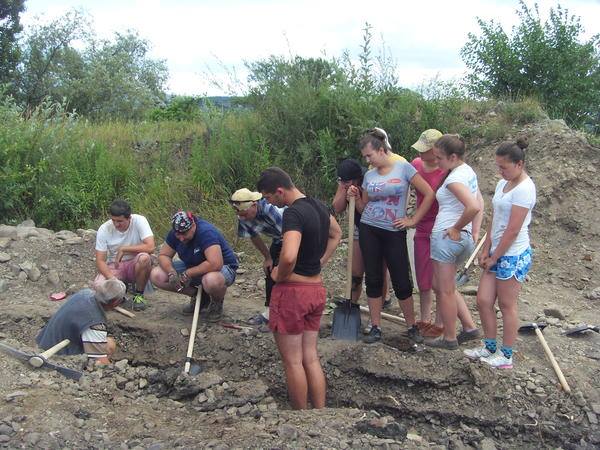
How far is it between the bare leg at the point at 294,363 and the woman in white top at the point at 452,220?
1.22 meters

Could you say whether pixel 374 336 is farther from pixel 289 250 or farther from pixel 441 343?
pixel 289 250

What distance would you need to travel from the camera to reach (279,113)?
878 centimetres

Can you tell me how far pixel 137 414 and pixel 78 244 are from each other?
3.74 m

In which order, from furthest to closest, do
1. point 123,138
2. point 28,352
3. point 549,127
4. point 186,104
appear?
point 186,104
point 123,138
point 549,127
point 28,352

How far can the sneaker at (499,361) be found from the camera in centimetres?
472

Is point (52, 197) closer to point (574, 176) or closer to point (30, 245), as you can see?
point (30, 245)

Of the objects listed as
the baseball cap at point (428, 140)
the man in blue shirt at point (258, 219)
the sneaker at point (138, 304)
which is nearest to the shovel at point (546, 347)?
the baseball cap at point (428, 140)

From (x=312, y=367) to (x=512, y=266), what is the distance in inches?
62.2

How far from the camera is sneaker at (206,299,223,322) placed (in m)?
5.76

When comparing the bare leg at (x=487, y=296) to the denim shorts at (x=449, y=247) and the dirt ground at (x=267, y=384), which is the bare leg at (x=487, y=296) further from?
the dirt ground at (x=267, y=384)

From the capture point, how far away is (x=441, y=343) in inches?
197

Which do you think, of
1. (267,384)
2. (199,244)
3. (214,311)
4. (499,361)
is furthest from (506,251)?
(214,311)

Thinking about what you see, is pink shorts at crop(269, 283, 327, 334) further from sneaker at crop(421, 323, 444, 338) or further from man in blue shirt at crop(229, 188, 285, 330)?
sneaker at crop(421, 323, 444, 338)

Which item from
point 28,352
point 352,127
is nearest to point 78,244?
point 28,352
